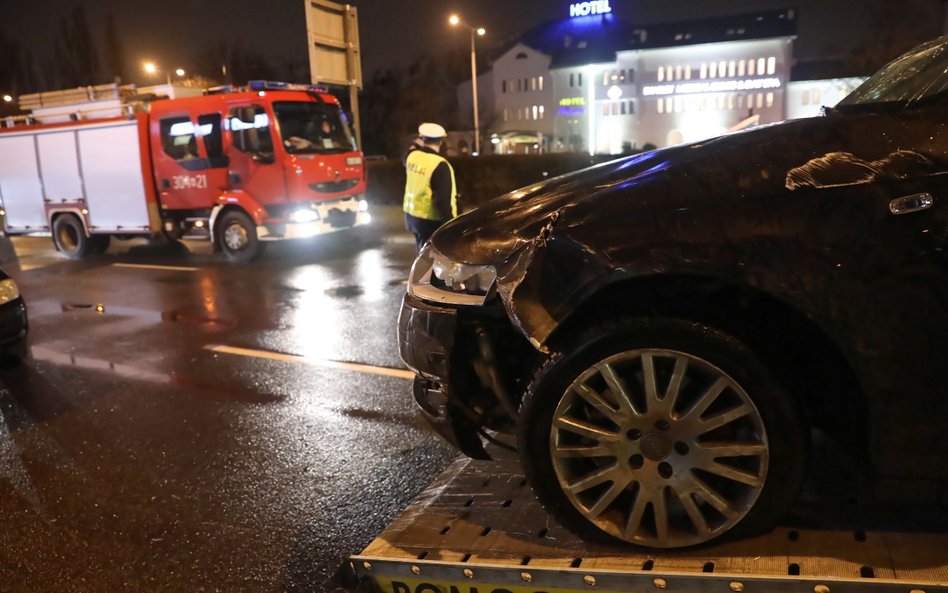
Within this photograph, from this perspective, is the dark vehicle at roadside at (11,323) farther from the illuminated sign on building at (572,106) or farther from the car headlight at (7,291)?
the illuminated sign on building at (572,106)

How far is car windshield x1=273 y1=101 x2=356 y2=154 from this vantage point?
1183 cm

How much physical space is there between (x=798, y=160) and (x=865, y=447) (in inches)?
35.9

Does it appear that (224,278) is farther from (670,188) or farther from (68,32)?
(68,32)

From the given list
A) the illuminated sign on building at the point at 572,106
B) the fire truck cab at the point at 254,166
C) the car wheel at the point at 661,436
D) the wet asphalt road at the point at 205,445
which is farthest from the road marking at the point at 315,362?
the illuminated sign on building at the point at 572,106

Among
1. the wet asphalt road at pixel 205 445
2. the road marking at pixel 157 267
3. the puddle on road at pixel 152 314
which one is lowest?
the road marking at pixel 157 267

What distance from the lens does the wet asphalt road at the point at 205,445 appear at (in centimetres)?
310

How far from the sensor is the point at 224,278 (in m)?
10.5

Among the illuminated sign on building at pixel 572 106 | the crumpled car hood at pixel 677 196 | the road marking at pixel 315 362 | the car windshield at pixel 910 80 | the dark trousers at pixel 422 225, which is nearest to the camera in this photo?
the crumpled car hood at pixel 677 196

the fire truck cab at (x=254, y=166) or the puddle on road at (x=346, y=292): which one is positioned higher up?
the fire truck cab at (x=254, y=166)

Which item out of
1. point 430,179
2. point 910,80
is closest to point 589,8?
point 430,179

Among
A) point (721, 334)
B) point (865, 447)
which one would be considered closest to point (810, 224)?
point (721, 334)

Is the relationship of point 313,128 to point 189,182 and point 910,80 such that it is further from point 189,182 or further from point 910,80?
point 910,80

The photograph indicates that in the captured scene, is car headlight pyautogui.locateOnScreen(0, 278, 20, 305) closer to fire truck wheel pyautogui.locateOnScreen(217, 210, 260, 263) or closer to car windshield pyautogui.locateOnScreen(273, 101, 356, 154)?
fire truck wheel pyautogui.locateOnScreen(217, 210, 260, 263)

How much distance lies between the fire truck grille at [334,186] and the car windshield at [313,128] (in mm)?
540
